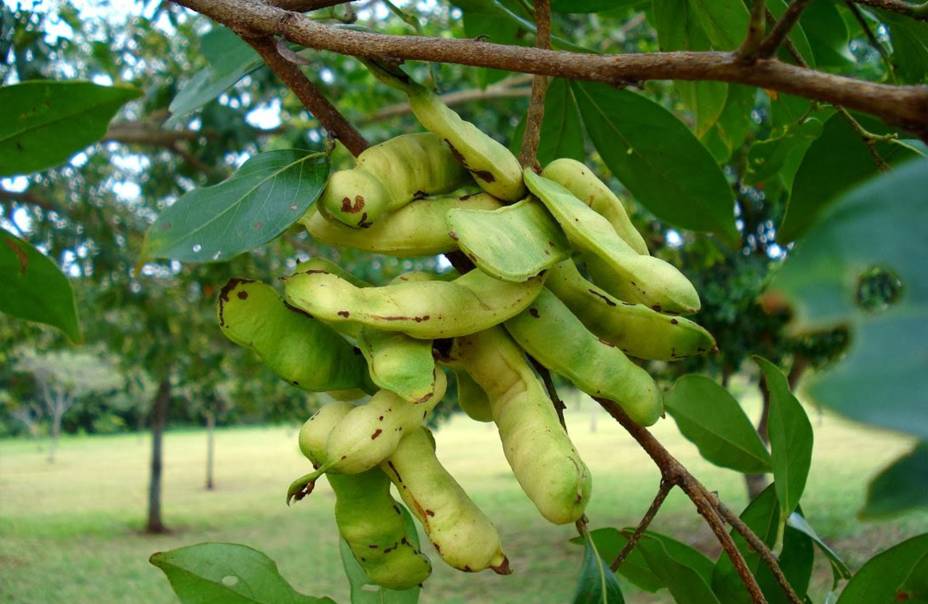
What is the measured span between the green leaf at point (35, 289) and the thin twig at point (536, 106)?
40cm

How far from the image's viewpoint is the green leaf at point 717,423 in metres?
0.96

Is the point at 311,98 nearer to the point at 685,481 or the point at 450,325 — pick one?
the point at 450,325

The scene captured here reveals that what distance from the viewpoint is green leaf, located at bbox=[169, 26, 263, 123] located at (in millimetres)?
932

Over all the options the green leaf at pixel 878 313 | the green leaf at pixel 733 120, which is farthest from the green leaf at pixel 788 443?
the green leaf at pixel 878 313

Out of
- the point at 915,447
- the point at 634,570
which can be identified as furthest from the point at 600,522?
the point at 915,447

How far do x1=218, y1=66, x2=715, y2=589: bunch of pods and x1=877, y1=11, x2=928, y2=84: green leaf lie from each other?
440 millimetres

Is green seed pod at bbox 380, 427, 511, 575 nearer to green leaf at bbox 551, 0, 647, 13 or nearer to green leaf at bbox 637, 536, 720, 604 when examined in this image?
green leaf at bbox 637, 536, 720, 604

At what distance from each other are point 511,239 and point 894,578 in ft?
1.54

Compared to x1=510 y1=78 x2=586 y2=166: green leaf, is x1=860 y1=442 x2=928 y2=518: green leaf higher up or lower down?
lower down

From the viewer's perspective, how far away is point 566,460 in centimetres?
59

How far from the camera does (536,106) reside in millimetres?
735

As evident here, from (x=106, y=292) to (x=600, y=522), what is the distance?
5350 millimetres

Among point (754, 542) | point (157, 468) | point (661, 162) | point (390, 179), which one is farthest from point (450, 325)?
point (157, 468)

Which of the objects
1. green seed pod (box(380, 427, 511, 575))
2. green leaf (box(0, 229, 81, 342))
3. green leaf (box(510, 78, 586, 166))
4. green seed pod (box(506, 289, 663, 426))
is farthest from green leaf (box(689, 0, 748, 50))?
green leaf (box(0, 229, 81, 342))
